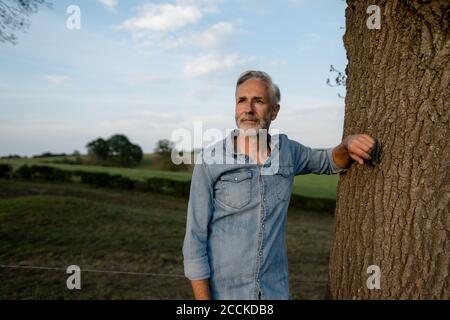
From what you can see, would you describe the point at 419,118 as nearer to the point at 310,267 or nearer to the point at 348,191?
the point at 348,191

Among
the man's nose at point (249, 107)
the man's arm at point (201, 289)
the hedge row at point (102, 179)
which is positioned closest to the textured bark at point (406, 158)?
the man's nose at point (249, 107)

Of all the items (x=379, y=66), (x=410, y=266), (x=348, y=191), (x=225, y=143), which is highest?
(x=379, y=66)

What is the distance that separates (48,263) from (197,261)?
687 cm

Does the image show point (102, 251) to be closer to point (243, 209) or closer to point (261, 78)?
point (243, 209)

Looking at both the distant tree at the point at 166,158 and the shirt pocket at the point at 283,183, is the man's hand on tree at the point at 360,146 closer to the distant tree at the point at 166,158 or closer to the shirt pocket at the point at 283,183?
the shirt pocket at the point at 283,183

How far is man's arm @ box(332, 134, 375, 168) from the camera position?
8.02ft

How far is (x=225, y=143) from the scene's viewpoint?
261 cm

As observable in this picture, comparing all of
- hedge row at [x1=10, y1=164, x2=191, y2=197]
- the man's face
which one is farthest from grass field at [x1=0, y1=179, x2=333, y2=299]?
hedge row at [x1=10, y1=164, x2=191, y2=197]

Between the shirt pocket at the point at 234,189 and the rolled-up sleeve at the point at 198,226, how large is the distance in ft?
0.25

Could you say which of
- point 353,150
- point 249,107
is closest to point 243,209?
point 249,107

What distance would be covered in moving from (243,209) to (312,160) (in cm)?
72

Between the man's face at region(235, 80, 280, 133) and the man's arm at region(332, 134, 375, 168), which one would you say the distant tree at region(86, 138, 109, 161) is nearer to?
the man's face at region(235, 80, 280, 133)

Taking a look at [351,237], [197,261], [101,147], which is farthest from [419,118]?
[101,147]

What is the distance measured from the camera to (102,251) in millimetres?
9352
